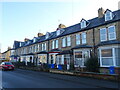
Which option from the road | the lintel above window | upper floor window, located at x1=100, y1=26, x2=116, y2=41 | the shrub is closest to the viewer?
the road

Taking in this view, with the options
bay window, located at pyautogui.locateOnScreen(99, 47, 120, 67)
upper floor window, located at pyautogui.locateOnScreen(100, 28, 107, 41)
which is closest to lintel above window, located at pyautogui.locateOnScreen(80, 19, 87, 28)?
upper floor window, located at pyautogui.locateOnScreen(100, 28, 107, 41)

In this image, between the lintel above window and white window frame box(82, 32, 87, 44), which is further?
the lintel above window

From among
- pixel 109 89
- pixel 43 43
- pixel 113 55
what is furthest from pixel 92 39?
pixel 43 43

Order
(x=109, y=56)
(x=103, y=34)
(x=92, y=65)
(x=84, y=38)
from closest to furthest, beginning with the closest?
(x=92, y=65) → (x=109, y=56) → (x=103, y=34) → (x=84, y=38)

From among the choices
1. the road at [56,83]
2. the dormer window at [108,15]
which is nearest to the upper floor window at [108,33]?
the dormer window at [108,15]

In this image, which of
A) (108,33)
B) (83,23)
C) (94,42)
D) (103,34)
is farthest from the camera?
(83,23)

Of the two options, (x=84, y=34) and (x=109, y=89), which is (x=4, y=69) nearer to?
(x=84, y=34)

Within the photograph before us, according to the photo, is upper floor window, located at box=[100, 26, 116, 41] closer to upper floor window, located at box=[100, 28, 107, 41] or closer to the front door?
upper floor window, located at box=[100, 28, 107, 41]

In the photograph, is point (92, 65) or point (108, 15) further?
point (108, 15)

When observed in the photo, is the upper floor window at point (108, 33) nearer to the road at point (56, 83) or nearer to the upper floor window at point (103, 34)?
the upper floor window at point (103, 34)

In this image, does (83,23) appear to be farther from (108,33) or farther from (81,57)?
(81,57)

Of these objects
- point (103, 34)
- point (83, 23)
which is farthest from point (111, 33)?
point (83, 23)

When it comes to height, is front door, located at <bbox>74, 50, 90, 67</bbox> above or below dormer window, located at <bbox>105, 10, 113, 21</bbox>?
below

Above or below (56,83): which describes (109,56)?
above
